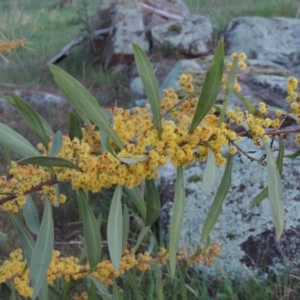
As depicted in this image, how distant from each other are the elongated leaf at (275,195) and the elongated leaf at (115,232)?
27 cm

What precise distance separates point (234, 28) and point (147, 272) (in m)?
3.52

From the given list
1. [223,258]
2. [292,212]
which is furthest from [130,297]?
[292,212]

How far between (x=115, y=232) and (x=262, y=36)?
4.11 m

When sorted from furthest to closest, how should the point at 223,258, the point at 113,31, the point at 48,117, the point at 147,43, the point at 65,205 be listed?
the point at 113,31 < the point at 147,43 < the point at 48,117 < the point at 65,205 < the point at 223,258

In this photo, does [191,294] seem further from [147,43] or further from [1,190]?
[147,43]

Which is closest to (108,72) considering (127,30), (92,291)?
(127,30)

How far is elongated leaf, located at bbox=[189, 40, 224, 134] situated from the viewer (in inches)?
30.9

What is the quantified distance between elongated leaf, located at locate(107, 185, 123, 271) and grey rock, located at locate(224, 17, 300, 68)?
139 inches

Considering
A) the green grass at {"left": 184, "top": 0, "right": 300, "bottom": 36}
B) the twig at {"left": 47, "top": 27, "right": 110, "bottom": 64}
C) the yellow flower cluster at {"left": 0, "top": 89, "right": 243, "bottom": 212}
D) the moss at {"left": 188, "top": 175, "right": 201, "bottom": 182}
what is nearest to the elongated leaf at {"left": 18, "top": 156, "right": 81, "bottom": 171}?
the yellow flower cluster at {"left": 0, "top": 89, "right": 243, "bottom": 212}

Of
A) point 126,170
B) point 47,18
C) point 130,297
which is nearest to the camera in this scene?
point 126,170

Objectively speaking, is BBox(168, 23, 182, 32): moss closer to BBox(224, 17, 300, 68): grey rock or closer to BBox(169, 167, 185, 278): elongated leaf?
BBox(224, 17, 300, 68): grey rock

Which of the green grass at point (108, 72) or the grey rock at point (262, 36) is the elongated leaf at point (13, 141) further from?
the grey rock at point (262, 36)

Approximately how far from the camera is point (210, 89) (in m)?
0.81

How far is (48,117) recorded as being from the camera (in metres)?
4.14
